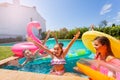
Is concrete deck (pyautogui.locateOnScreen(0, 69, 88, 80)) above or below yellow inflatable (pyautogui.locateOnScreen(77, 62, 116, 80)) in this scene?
below

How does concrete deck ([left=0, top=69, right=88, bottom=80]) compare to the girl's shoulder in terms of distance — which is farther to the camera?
concrete deck ([left=0, top=69, right=88, bottom=80])

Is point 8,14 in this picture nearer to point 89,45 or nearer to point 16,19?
point 16,19

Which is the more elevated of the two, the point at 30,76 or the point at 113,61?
the point at 113,61

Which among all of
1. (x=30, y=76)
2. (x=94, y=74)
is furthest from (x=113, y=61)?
(x=30, y=76)

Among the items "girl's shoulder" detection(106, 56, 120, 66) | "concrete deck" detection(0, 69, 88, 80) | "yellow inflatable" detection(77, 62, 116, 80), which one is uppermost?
"girl's shoulder" detection(106, 56, 120, 66)

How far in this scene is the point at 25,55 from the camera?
7199 mm

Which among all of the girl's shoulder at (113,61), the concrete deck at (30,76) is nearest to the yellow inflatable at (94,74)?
the girl's shoulder at (113,61)

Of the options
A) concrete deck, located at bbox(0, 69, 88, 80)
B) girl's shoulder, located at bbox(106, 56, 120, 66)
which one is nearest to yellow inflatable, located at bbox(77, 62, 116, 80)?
girl's shoulder, located at bbox(106, 56, 120, 66)

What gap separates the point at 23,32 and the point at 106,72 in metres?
30.2

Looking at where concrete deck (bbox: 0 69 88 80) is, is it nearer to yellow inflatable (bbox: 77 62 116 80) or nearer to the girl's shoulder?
yellow inflatable (bbox: 77 62 116 80)

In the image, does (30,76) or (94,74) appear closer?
(94,74)

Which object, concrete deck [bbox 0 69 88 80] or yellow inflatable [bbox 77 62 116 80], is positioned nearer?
yellow inflatable [bbox 77 62 116 80]

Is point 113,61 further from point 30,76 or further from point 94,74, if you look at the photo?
point 30,76

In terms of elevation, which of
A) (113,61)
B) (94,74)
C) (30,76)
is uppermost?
(113,61)
